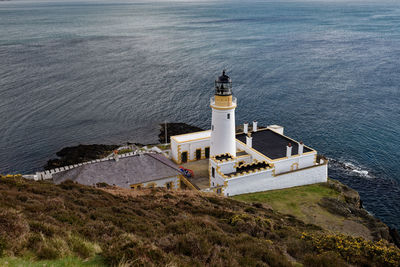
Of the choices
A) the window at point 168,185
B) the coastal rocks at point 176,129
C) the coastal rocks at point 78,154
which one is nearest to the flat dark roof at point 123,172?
the window at point 168,185

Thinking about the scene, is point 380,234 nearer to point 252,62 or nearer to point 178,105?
point 178,105

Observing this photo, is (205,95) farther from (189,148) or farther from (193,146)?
(189,148)

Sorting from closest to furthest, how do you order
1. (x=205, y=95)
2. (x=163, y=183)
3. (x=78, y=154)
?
(x=163, y=183), (x=78, y=154), (x=205, y=95)

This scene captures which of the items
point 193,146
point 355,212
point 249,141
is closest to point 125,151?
point 193,146

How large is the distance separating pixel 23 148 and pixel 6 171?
23.5ft

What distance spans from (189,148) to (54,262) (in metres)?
29.1

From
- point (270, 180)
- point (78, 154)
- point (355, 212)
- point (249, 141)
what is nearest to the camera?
point (355, 212)

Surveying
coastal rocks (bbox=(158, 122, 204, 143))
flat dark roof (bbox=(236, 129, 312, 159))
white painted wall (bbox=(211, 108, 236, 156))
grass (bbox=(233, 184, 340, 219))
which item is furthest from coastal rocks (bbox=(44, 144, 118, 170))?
grass (bbox=(233, 184, 340, 219))

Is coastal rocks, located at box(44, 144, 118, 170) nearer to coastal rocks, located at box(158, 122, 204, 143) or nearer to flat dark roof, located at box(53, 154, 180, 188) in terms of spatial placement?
coastal rocks, located at box(158, 122, 204, 143)

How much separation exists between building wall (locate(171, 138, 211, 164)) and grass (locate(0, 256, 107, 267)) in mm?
27663

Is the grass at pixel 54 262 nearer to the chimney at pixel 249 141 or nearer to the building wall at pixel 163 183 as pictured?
the building wall at pixel 163 183

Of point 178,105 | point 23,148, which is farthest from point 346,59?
point 23,148

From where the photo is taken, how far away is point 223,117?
33812mm

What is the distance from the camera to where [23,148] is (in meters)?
50.9
